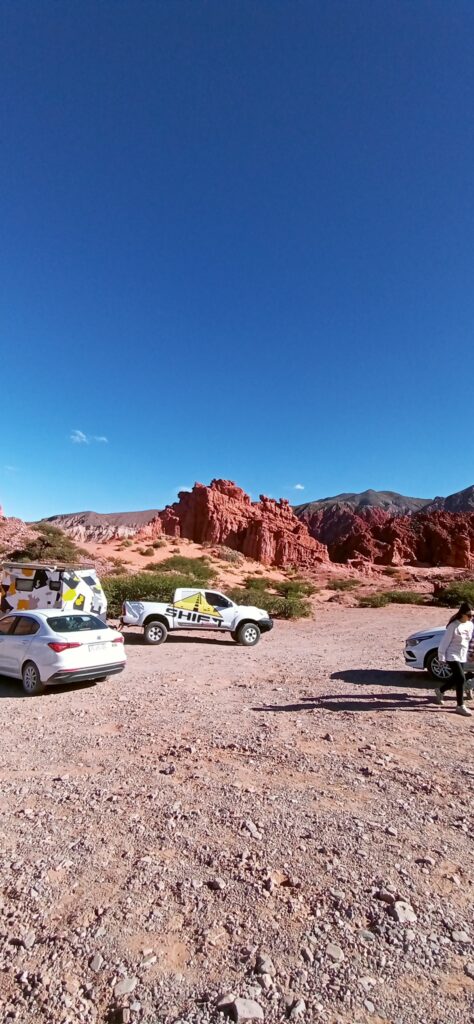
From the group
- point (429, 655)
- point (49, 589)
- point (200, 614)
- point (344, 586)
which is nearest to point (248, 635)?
point (200, 614)

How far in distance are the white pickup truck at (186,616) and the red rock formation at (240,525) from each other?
48.3 m

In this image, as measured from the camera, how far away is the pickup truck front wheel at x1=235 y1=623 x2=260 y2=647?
1455 centimetres

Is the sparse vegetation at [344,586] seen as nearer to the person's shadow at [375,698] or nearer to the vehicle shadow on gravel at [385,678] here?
the vehicle shadow on gravel at [385,678]

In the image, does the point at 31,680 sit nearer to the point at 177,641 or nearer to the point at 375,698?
the point at 375,698

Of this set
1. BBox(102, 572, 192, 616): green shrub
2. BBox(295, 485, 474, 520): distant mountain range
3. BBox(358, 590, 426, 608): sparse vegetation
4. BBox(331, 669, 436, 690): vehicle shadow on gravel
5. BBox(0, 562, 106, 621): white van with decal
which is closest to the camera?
BBox(331, 669, 436, 690): vehicle shadow on gravel

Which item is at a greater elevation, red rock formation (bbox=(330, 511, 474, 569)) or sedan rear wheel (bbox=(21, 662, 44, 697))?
red rock formation (bbox=(330, 511, 474, 569))

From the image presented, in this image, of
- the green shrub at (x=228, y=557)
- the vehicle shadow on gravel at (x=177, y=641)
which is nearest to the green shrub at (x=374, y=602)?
the vehicle shadow on gravel at (x=177, y=641)

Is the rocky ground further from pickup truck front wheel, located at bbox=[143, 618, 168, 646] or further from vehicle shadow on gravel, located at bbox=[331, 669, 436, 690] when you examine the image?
pickup truck front wheel, located at bbox=[143, 618, 168, 646]

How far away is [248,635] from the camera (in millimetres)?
14625

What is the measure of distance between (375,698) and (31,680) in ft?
18.8

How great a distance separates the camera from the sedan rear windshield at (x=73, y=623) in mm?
8781

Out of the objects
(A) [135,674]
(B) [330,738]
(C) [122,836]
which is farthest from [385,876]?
(A) [135,674]

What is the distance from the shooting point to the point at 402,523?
86.4 meters

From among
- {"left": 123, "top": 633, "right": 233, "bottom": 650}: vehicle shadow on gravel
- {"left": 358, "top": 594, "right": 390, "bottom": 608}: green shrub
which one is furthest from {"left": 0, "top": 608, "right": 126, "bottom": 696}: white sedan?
{"left": 358, "top": 594, "right": 390, "bottom": 608}: green shrub
